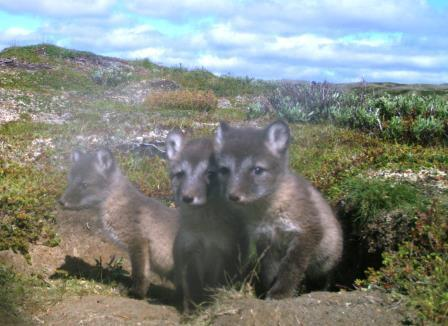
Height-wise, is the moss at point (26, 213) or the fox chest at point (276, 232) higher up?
the fox chest at point (276, 232)

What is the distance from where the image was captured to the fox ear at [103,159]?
6805mm

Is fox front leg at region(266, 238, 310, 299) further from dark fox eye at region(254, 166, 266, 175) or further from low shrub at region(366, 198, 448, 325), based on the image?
dark fox eye at region(254, 166, 266, 175)

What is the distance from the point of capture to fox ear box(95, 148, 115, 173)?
6.80 metres

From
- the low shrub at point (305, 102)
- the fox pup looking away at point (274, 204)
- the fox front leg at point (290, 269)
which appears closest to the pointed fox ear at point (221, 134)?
the fox pup looking away at point (274, 204)

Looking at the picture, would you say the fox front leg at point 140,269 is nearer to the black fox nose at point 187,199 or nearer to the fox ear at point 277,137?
the black fox nose at point 187,199

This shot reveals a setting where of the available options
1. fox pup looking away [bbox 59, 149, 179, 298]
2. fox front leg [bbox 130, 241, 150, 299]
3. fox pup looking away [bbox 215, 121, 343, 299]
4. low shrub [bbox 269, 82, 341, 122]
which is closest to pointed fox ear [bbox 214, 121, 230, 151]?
fox pup looking away [bbox 215, 121, 343, 299]

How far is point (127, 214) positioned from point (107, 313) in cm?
131

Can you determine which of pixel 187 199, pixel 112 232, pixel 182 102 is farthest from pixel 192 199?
pixel 182 102

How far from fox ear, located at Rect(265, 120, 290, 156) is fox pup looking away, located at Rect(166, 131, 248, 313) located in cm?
50

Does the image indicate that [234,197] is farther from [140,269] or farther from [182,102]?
[182,102]

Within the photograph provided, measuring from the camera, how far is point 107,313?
18.3 ft

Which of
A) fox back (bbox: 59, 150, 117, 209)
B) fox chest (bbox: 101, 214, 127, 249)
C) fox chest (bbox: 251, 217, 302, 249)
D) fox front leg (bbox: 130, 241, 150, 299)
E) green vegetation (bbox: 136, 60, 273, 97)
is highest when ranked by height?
green vegetation (bbox: 136, 60, 273, 97)

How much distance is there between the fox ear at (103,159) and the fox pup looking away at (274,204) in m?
1.72

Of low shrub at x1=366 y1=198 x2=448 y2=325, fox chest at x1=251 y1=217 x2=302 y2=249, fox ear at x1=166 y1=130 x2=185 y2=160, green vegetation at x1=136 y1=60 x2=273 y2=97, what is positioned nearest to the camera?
low shrub at x1=366 y1=198 x2=448 y2=325
